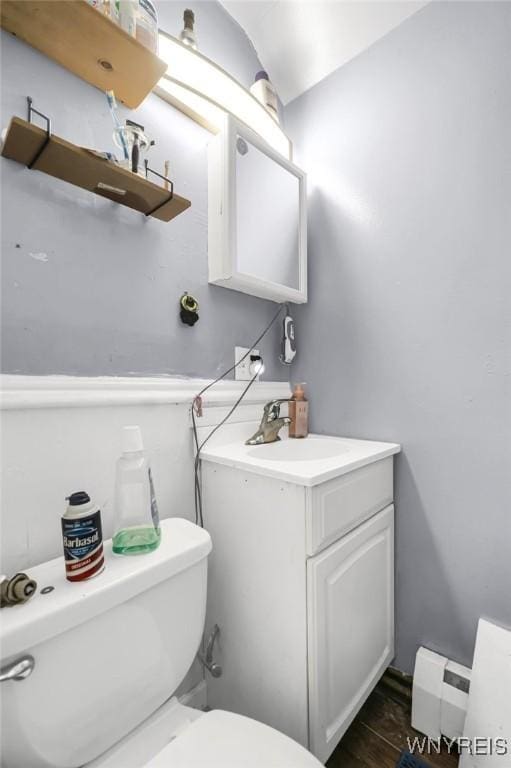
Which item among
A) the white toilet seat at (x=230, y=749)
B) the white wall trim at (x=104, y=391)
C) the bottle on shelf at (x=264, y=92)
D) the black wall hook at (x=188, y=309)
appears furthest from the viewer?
the bottle on shelf at (x=264, y=92)

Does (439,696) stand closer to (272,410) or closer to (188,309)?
(272,410)

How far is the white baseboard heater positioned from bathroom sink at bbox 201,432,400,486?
23.9 inches

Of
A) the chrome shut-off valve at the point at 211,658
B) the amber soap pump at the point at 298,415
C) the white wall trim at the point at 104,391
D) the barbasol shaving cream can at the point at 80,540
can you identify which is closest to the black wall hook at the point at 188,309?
the white wall trim at the point at 104,391

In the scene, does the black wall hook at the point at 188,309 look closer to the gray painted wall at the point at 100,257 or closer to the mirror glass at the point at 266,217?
the gray painted wall at the point at 100,257

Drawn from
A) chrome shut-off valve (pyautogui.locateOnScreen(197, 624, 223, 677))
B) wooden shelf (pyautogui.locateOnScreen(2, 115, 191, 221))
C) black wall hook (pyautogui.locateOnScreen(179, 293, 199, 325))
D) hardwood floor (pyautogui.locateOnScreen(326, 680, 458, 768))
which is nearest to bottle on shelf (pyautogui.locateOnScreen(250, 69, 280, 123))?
wooden shelf (pyautogui.locateOnScreen(2, 115, 191, 221))

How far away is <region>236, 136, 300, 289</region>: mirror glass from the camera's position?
1.11 meters

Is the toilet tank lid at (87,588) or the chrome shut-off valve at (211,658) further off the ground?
the toilet tank lid at (87,588)

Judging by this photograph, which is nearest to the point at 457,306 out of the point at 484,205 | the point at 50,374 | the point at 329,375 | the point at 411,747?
the point at 484,205

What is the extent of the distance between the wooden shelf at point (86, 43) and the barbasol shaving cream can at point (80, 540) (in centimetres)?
94

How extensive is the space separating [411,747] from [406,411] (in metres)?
0.92

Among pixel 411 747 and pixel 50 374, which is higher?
pixel 50 374

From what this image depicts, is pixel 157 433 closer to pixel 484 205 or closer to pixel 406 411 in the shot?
pixel 406 411

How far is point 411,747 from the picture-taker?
2.93 feet

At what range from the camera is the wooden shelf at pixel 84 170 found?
64cm
